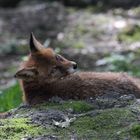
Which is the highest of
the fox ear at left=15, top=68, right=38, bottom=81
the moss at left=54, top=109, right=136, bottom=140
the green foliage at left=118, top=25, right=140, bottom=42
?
the fox ear at left=15, top=68, right=38, bottom=81

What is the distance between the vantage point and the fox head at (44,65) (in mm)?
6082

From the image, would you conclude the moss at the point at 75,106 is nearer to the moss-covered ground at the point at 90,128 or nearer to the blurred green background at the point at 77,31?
the moss-covered ground at the point at 90,128

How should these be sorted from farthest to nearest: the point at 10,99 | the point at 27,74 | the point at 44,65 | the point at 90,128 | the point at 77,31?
the point at 77,31 < the point at 10,99 < the point at 44,65 < the point at 27,74 < the point at 90,128

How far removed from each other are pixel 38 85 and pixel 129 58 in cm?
551

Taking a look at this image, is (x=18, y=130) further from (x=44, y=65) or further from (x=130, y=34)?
(x=130, y=34)

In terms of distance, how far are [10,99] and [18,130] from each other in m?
3.45

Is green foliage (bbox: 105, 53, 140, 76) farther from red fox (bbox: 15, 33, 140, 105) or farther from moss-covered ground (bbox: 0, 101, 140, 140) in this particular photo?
moss-covered ground (bbox: 0, 101, 140, 140)

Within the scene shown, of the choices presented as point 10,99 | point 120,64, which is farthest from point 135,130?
point 120,64

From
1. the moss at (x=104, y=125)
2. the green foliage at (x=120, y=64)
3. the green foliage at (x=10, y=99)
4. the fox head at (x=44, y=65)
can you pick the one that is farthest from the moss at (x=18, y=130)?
→ the green foliage at (x=120, y=64)

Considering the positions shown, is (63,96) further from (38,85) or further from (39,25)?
(39,25)

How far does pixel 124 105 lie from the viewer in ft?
17.2

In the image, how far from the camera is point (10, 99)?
812cm

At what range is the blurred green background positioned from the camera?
1182 centimetres

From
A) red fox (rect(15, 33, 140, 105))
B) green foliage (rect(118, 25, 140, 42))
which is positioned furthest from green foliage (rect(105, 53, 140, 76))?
red fox (rect(15, 33, 140, 105))
